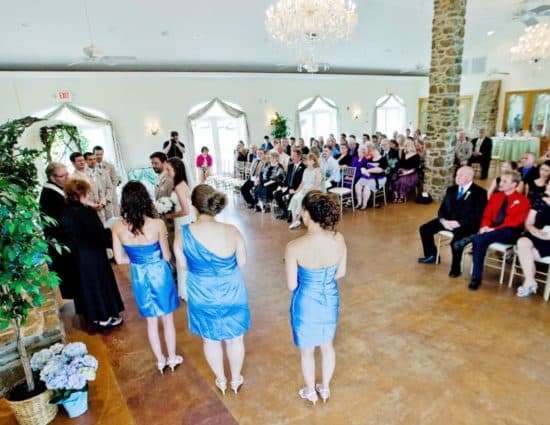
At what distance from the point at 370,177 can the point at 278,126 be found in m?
5.39

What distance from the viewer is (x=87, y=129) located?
9062 mm

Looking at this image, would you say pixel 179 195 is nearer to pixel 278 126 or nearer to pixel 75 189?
pixel 75 189

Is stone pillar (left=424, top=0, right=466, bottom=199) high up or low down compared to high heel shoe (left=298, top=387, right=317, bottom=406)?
up

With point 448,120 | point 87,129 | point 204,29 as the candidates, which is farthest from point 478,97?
point 87,129

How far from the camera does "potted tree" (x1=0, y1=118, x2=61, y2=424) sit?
180cm

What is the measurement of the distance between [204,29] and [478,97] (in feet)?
31.7

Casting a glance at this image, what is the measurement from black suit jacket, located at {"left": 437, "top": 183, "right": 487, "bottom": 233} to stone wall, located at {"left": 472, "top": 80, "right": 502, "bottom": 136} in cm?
1003

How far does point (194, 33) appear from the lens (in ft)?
26.1

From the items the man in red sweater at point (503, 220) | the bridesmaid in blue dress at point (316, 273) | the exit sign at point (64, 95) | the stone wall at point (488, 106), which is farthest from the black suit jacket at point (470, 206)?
the stone wall at point (488, 106)

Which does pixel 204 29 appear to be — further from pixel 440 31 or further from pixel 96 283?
pixel 96 283

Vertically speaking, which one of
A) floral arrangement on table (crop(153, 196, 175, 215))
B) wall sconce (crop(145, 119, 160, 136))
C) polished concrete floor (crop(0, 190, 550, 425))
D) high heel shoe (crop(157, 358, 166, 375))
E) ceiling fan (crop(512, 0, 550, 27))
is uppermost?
ceiling fan (crop(512, 0, 550, 27))

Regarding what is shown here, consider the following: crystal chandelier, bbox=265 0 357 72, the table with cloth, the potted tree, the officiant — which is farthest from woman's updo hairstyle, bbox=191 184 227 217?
the table with cloth

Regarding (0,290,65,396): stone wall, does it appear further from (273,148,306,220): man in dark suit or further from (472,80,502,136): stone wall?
(472,80,502,136): stone wall

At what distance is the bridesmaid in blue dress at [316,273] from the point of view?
1.94m
